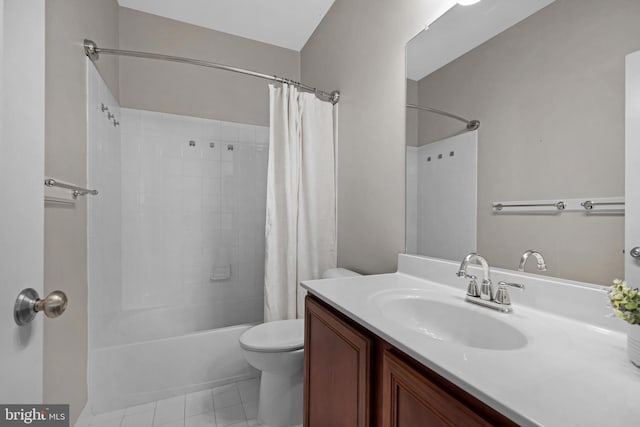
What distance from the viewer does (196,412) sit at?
1.58 metres

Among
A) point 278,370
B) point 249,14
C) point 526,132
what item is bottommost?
point 278,370

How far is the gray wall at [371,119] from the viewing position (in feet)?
4.70

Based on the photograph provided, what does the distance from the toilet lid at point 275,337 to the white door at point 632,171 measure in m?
1.24

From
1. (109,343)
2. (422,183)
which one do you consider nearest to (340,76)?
(422,183)

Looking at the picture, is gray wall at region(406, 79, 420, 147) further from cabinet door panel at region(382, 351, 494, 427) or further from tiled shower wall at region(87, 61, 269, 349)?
tiled shower wall at region(87, 61, 269, 349)

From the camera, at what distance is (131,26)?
2.12m

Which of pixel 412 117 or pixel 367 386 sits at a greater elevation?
pixel 412 117

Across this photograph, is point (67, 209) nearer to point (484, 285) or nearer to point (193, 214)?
point (193, 214)

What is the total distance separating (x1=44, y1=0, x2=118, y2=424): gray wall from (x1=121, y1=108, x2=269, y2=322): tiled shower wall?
0.65 m

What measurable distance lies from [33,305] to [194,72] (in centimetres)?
227

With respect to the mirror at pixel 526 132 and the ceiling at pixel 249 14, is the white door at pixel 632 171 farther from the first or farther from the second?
the ceiling at pixel 249 14

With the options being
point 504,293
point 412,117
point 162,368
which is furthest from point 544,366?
point 162,368

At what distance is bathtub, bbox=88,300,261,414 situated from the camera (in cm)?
157

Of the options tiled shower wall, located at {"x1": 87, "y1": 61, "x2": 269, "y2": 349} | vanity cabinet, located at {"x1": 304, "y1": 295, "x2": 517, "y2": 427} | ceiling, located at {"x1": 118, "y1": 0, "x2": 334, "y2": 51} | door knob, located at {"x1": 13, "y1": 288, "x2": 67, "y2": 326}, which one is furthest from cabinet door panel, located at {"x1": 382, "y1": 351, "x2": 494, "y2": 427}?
ceiling, located at {"x1": 118, "y1": 0, "x2": 334, "y2": 51}
